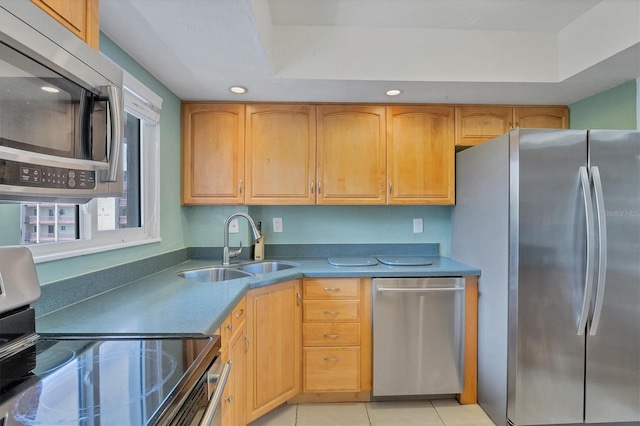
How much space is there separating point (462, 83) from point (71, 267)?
2.28 meters

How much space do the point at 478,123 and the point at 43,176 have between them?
2.49m

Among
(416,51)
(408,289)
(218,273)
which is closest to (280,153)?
(218,273)

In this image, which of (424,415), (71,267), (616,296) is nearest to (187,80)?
(71,267)

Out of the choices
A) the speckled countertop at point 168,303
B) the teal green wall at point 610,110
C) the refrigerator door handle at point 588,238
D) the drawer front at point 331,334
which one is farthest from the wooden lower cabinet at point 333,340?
the teal green wall at point 610,110

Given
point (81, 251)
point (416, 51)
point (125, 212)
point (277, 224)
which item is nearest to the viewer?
point (81, 251)

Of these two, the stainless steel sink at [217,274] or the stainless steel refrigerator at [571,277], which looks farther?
the stainless steel sink at [217,274]

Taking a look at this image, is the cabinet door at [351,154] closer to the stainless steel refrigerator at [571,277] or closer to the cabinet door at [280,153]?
the cabinet door at [280,153]

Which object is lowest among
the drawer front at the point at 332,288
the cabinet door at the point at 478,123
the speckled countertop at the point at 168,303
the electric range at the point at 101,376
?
the drawer front at the point at 332,288

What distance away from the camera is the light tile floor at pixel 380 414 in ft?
5.98

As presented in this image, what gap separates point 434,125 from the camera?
89.3 inches

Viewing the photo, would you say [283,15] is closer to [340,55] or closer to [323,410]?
[340,55]

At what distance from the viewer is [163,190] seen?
1.96m

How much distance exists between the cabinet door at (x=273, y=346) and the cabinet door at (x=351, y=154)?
77 cm

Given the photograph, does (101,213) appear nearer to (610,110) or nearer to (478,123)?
(478,123)
